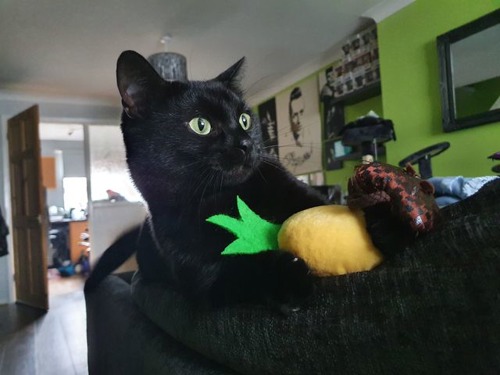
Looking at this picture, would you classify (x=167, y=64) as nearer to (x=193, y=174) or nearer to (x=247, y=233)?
(x=193, y=174)

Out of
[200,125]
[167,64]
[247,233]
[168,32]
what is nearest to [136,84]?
[200,125]

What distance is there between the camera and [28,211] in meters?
3.17

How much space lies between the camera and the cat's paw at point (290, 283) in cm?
34

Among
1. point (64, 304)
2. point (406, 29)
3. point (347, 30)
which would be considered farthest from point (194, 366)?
point (64, 304)

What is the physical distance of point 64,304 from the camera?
302cm

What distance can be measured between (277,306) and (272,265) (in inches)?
1.6

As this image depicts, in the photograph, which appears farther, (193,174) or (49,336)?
(49,336)

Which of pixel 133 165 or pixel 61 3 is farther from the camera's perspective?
pixel 61 3

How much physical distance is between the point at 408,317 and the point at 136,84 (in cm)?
54

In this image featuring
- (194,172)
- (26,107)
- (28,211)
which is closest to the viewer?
(194,172)

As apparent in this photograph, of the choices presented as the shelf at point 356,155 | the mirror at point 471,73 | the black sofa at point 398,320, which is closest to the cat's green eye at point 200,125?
the black sofa at point 398,320

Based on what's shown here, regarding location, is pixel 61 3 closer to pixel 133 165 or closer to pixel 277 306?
pixel 133 165

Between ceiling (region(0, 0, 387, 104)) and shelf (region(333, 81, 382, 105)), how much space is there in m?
0.50

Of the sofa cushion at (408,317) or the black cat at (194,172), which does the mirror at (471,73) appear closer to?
the black cat at (194,172)
